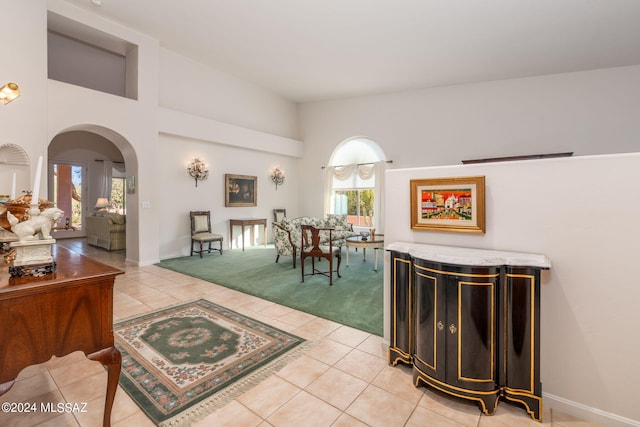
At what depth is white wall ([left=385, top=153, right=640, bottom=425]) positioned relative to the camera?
165cm

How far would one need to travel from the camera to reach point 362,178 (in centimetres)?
814

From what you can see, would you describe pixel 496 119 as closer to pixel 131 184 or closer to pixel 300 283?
pixel 300 283

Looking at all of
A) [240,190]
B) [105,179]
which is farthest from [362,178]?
[105,179]

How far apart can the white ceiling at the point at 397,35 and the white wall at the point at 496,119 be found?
1.04 feet

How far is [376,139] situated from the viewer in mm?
7957

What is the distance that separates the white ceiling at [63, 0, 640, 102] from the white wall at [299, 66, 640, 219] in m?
0.32

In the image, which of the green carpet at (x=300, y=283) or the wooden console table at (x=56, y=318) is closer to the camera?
the wooden console table at (x=56, y=318)

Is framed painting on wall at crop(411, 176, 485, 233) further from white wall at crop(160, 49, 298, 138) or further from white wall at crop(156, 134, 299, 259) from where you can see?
white wall at crop(160, 49, 298, 138)

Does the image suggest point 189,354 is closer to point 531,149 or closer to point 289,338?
point 289,338

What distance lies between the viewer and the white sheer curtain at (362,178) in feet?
25.5

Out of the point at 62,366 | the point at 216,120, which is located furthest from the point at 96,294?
the point at 216,120

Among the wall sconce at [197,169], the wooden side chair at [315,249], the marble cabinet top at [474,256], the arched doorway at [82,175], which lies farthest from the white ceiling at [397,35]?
the arched doorway at [82,175]

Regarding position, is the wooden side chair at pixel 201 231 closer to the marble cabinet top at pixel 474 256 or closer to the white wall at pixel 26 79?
the white wall at pixel 26 79

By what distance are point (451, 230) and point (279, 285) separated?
2.83 metres
